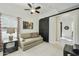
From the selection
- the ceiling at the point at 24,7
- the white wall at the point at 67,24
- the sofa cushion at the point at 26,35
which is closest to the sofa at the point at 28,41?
the sofa cushion at the point at 26,35

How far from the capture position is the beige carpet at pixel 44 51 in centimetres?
192

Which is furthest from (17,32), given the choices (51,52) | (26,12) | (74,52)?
(74,52)

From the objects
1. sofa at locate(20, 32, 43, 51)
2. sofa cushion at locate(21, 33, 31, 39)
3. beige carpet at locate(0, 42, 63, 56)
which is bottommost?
beige carpet at locate(0, 42, 63, 56)

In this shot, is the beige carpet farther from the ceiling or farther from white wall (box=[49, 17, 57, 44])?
the ceiling

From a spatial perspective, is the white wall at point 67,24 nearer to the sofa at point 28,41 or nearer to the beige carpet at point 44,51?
the beige carpet at point 44,51

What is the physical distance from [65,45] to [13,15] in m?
1.46

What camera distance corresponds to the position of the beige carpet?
6.29 feet

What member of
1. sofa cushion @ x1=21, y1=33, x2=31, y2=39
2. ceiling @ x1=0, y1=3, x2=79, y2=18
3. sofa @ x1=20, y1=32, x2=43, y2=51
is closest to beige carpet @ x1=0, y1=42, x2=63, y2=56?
sofa @ x1=20, y1=32, x2=43, y2=51

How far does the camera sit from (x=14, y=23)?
1.99 m

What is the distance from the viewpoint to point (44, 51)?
2.08 m

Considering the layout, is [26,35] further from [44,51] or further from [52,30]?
[52,30]

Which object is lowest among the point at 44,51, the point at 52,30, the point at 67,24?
the point at 44,51

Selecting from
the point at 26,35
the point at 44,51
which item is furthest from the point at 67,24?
the point at 26,35

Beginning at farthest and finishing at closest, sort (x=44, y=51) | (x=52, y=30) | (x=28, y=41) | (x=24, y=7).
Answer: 1. (x=52, y=30)
2. (x=28, y=41)
3. (x=44, y=51)
4. (x=24, y=7)
